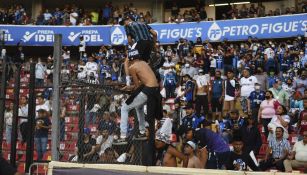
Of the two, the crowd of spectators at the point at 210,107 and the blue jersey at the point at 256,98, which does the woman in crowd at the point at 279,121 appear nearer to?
the crowd of spectators at the point at 210,107

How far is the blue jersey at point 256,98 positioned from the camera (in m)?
14.6

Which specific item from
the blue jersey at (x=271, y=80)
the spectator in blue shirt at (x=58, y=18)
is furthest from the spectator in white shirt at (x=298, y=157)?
the spectator in blue shirt at (x=58, y=18)

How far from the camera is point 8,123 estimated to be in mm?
9070

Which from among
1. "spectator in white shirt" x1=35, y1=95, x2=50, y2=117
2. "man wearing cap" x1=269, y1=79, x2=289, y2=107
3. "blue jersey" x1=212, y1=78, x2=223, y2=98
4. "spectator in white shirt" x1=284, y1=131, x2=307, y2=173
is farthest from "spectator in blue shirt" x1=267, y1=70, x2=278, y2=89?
"spectator in white shirt" x1=35, y1=95, x2=50, y2=117

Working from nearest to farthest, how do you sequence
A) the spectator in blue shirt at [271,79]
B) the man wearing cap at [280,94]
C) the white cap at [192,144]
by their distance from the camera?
the white cap at [192,144] → the man wearing cap at [280,94] → the spectator in blue shirt at [271,79]

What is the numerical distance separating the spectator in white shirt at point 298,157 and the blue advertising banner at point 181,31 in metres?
12.2

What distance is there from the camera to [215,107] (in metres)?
15.9

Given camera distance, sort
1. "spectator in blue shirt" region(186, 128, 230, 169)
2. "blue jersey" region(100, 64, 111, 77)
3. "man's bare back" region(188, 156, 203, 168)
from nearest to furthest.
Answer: "man's bare back" region(188, 156, 203, 168) < "spectator in blue shirt" region(186, 128, 230, 169) < "blue jersey" region(100, 64, 111, 77)

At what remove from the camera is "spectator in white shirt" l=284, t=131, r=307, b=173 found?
420 inches

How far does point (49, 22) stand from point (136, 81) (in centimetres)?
2179

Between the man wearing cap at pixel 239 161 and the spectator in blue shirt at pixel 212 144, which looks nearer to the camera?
the man wearing cap at pixel 239 161

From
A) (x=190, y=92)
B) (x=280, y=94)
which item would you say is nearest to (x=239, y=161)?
(x=280, y=94)

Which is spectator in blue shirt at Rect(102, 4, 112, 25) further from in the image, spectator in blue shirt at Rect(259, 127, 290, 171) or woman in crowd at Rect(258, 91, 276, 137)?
spectator in blue shirt at Rect(259, 127, 290, 171)

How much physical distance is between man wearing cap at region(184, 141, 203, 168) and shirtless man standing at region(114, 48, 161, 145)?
2.04 meters
